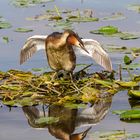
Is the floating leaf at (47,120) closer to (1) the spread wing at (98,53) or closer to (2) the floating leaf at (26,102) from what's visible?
(2) the floating leaf at (26,102)

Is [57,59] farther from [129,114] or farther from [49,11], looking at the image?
[49,11]

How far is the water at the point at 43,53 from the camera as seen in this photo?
8.34 m

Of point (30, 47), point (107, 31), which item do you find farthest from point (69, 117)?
point (107, 31)

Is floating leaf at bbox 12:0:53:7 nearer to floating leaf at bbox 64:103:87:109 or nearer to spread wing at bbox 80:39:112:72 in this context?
spread wing at bbox 80:39:112:72

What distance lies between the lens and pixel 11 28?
13.4 m

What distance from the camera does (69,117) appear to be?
880 cm

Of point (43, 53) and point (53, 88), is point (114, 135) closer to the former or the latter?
point (53, 88)

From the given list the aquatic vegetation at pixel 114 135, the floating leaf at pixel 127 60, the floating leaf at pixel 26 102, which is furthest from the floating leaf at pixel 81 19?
the aquatic vegetation at pixel 114 135

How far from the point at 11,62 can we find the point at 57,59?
132cm

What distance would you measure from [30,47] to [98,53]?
101 cm

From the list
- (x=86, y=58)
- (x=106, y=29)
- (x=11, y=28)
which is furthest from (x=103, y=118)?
(x=11, y=28)

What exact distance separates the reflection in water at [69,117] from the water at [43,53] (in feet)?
0.04

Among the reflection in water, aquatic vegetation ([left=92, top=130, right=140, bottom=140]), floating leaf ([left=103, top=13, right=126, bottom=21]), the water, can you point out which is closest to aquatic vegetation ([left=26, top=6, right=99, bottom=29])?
the water

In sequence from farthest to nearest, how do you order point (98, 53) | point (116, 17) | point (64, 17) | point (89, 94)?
1. point (64, 17)
2. point (116, 17)
3. point (98, 53)
4. point (89, 94)
